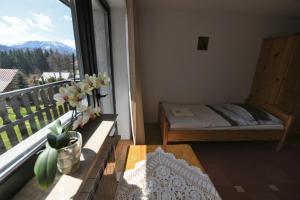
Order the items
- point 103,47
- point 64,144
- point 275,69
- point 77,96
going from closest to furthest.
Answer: point 64,144 < point 77,96 < point 103,47 < point 275,69

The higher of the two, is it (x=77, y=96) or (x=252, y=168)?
(x=77, y=96)

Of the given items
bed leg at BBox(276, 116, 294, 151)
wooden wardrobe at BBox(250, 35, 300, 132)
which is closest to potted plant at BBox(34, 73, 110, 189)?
bed leg at BBox(276, 116, 294, 151)

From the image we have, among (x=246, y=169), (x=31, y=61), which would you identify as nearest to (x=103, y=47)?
(x=31, y=61)

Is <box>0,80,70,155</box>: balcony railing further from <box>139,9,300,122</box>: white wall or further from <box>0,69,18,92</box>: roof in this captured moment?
<box>139,9,300,122</box>: white wall

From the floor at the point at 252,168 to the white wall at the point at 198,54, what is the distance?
1.11 metres

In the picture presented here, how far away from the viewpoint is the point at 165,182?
1.07 metres

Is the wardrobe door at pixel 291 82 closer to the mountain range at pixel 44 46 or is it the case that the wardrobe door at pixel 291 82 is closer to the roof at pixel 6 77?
the mountain range at pixel 44 46

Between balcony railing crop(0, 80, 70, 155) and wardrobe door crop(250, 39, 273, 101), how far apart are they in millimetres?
3513

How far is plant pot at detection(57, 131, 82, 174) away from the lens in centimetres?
61

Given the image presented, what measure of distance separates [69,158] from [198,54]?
2.99 m

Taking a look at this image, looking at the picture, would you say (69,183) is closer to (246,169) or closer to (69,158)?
(69,158)

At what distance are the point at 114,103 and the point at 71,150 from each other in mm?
1750

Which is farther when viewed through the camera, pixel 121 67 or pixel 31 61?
pixel 121 67

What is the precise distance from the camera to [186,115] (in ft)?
7.95
